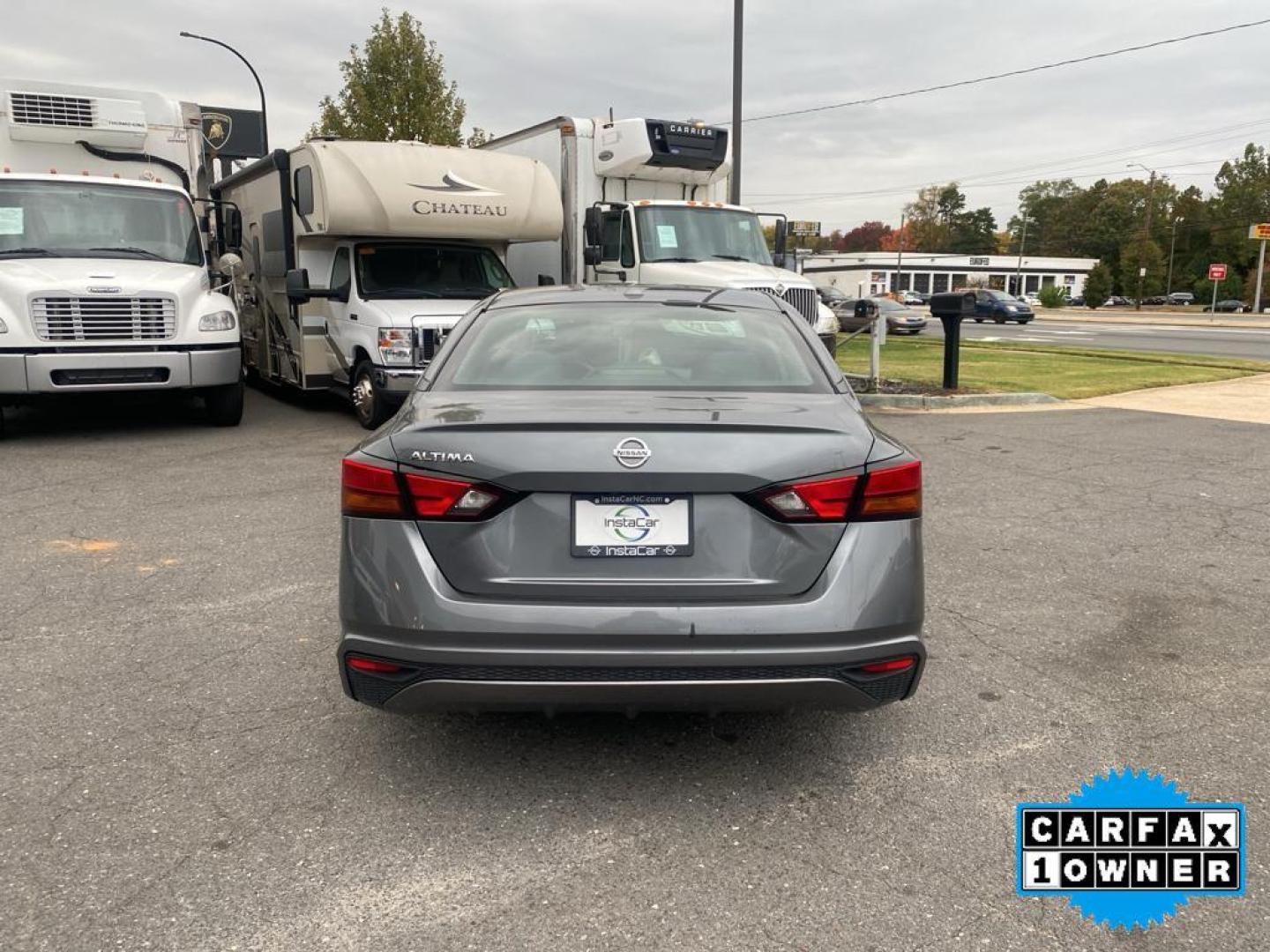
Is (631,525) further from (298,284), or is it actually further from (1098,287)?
(1098,287)

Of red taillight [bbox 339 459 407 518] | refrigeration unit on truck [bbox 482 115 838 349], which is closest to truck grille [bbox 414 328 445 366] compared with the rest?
refrigeration unit on truck [bbox 482 115 838 349]

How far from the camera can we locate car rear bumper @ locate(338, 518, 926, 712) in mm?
2898

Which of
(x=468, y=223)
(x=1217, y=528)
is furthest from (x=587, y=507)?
(x=468, y=223)

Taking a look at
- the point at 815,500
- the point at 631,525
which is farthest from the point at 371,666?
the point at 815,500

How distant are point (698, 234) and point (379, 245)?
4.30 meters

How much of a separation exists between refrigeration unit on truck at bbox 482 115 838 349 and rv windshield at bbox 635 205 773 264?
14 mm

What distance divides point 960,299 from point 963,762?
34.3ft

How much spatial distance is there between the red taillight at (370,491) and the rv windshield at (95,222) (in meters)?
8.50

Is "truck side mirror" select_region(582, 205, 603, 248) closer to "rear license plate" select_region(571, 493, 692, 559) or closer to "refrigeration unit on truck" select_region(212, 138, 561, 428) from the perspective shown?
"refrigeration unit on truck" select_region(212, 138, 561, 428)

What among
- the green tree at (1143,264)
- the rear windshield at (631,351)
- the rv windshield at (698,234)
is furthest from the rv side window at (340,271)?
the green tree at (1143,264)

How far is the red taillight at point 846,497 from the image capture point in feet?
9.73

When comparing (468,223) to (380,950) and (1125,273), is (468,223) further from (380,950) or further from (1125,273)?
(1125,273)

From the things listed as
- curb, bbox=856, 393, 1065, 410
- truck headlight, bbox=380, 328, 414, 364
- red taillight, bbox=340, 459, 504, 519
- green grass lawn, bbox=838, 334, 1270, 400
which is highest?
truck headlight, bbox=380, 328, 414, 364

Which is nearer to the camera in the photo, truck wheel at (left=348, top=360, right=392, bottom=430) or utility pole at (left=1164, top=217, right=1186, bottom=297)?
truck wheel at (left=348, top=360, right=392, bottom=430)
